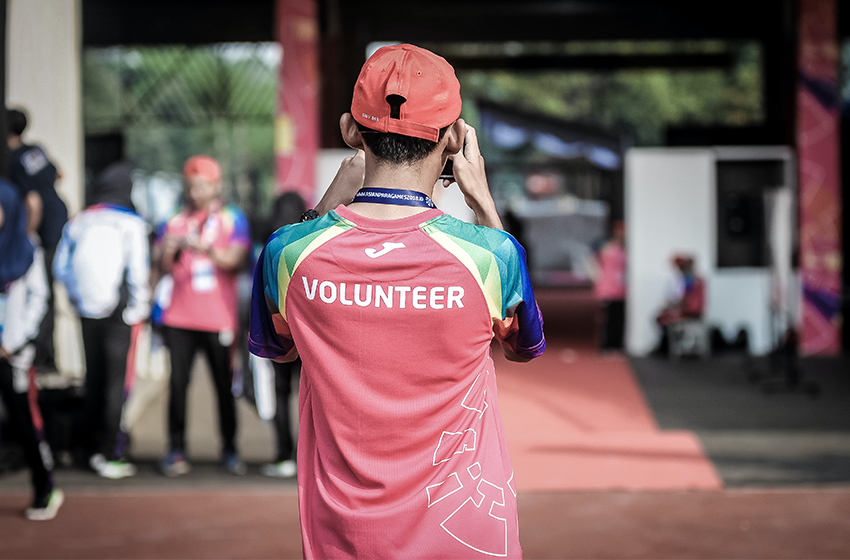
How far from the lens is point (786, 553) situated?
4.24 meters

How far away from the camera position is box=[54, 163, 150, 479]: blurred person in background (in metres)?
5.38

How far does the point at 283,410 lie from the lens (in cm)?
550

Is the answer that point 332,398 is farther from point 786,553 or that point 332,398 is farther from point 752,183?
point 752,183

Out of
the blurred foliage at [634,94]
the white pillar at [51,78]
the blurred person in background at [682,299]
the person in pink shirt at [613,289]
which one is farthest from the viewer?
the blurred foliage at [634,94]

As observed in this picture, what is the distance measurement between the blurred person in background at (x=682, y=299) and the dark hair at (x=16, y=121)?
27.6 ft

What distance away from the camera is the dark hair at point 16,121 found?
551 cm

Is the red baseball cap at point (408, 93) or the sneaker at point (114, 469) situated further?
the sneaker at point (114, 469)

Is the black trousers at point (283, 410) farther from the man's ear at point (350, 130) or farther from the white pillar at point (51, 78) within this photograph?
the man's ear at point (350, 130)

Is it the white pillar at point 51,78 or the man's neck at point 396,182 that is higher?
the white pillar at point 51,78

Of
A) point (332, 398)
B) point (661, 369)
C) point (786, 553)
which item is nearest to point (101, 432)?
point (786, 553)

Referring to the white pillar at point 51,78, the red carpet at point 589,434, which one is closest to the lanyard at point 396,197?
the red carpet at point 589,434

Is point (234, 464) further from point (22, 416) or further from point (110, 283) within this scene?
point (22, 416)

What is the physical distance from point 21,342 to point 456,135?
373 cm

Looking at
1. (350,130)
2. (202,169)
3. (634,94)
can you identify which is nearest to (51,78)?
(202,169)
